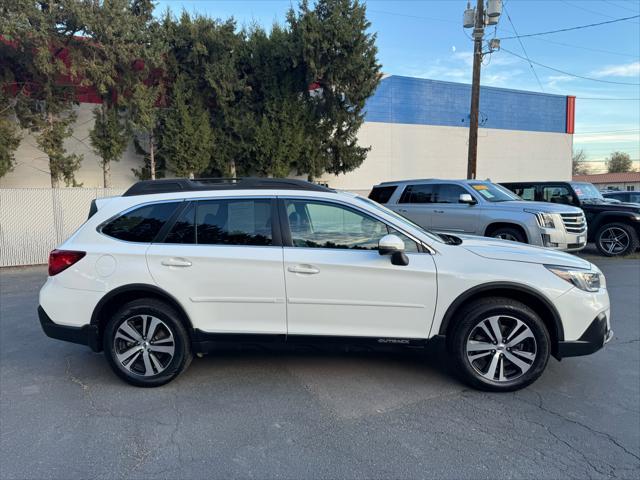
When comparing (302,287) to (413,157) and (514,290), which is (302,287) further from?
(413,157)

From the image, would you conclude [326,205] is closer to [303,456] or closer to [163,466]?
[303,456]

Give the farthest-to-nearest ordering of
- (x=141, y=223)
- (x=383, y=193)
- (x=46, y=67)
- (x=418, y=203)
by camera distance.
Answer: (x=46, y=67)
(x=383, y=193)
(x=418, y=203)
(x=141, y=223)

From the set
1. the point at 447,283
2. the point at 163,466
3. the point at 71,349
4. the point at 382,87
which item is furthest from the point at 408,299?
the point at 382,87

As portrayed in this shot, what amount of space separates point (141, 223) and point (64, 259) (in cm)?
74

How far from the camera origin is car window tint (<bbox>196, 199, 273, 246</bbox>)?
399cm

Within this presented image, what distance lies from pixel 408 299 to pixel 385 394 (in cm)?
83

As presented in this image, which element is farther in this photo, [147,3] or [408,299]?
[147,3]

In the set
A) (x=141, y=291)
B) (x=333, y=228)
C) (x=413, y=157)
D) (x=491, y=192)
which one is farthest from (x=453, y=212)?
(x=413, y=157)

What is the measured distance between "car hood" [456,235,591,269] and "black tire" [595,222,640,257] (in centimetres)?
876

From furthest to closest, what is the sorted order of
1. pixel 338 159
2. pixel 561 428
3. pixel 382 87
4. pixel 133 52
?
pixel 382 87 → pixel 338 159 → pixel 133 52 → pixel 561 428

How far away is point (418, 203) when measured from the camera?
11.2 m

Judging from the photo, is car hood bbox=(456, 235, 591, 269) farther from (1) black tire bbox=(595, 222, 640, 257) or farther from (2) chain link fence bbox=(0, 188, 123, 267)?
(2) chain link fence bbox=(0, 188, 123, 267)

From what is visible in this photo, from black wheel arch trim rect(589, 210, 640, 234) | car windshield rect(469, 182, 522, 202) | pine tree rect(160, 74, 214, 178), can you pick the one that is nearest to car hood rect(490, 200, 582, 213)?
car windshield rect(469, 182, 522, 202)

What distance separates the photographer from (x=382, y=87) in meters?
22.0
